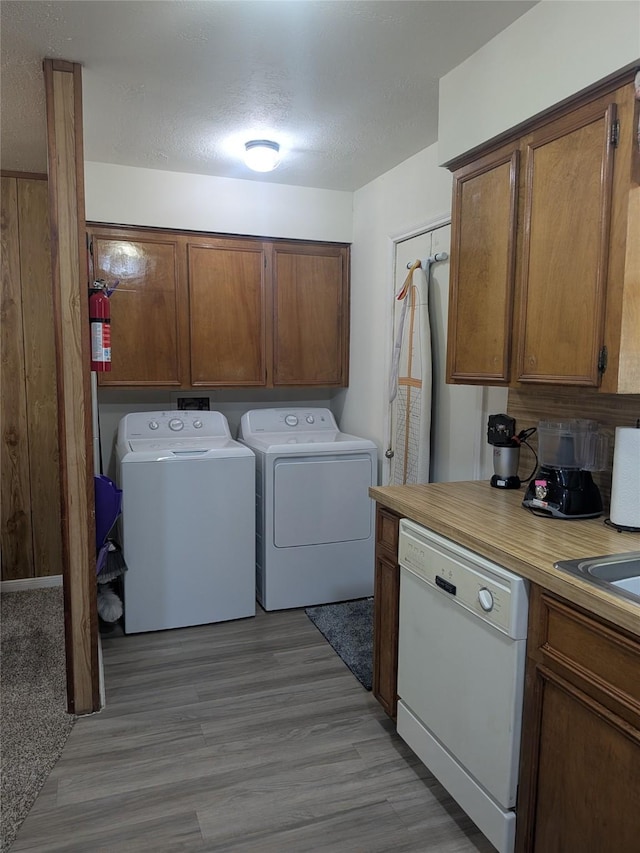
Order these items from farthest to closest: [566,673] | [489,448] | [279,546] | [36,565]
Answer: [36,565], [279,546], [489,448], [566,673]

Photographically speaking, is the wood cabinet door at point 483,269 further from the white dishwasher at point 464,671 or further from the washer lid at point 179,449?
the washer lid at point 179,449

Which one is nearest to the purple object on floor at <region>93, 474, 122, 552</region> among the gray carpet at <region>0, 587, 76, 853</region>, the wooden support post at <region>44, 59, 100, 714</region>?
the wooden support post at <region>44, 59, 100, 714</region>

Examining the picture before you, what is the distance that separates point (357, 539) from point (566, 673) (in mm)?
2083

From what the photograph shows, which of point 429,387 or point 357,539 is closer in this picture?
point 429,387

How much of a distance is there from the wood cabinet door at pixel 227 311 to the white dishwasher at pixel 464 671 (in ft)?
6.37

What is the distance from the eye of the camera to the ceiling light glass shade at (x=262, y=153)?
280cm

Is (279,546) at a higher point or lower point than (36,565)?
higher

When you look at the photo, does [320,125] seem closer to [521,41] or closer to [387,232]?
[387,232]

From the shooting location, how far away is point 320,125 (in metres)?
2.63

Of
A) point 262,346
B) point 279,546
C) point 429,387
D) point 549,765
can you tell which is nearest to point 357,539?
point 279,546

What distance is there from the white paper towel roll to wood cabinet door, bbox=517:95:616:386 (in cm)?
19

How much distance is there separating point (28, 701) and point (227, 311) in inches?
87.8

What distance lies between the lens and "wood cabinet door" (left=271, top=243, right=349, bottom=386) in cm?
365

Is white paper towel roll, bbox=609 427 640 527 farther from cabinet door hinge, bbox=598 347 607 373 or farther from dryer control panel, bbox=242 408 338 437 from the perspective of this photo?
dryer control panel, bbox=242 408 338 437
